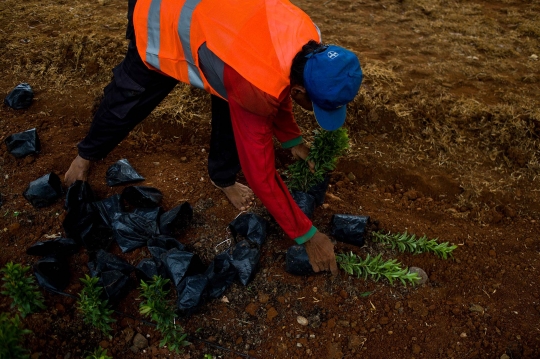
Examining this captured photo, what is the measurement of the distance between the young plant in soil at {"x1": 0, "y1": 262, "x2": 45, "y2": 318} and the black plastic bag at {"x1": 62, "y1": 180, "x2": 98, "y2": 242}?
0.50 m

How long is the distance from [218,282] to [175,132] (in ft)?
6.01

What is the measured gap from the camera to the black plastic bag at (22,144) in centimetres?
369

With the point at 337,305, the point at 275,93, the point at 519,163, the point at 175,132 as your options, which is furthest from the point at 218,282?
the point at 519,163

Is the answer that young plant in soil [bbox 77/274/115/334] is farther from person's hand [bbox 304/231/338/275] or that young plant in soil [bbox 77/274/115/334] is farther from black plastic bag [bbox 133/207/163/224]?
person's hand [bbox 304/231/338/275]

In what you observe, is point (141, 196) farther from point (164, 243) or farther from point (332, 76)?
point (332, 76)

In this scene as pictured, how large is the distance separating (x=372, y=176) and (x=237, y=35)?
2.00 meters

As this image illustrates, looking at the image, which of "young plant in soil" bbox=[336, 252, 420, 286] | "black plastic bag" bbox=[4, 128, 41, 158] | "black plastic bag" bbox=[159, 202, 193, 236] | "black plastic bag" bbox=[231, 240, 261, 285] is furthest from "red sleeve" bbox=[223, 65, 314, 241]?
"black plastic bag" bbox=[4, 128, 41, 158]

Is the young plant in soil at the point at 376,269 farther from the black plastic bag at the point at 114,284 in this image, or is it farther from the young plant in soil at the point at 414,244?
the black plastic bag at the point at 114,284

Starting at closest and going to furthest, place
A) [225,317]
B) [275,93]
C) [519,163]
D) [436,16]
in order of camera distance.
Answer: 1. [275,93]
2. [225,317]
3. [519,163]
4. [436,16]

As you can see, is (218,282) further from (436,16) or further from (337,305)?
(436,16)

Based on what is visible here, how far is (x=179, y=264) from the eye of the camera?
8.95ft

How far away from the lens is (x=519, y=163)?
3891 millimetres

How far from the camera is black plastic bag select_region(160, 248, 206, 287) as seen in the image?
2.70 meters

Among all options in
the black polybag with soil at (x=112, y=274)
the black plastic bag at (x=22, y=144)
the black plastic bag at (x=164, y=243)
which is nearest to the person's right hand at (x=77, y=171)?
the black plastic bag at (x=22, y=144)
